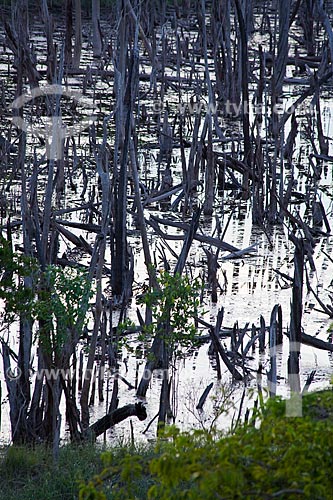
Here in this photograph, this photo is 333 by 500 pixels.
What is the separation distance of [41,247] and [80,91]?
7.73m

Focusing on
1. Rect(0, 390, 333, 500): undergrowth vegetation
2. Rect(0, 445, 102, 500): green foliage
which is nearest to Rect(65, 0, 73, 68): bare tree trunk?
Rect(0, 445, 102, 500): green foliage

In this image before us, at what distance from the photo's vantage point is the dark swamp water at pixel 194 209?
19.6 feet

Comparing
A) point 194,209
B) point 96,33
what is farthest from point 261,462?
point 96,33

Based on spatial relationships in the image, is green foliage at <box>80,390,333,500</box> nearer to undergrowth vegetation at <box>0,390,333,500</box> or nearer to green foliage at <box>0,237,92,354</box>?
undergrowth vegetation at <box>0,390,333,500</box>

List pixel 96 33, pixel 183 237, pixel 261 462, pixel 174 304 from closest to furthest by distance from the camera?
pixel 261 462 < pixel 174 304 < pixel 183 237 < pixel 96 33

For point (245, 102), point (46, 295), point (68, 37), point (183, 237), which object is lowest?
point (183, 237)

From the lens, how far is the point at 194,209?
8.73m

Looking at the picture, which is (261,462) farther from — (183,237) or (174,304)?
(183,237)

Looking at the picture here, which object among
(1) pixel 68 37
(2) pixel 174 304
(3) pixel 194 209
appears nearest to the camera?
(2) pixel 174 304

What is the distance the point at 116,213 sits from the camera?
6.96 metres

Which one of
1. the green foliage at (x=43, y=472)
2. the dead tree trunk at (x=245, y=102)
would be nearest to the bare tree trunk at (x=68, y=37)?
the dead tree trunk at (x=245, y=102)

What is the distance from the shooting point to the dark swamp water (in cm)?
596

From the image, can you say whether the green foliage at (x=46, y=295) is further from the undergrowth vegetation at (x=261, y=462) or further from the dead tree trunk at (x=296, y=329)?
the undergrowth vegetation at (x=261, y=462)

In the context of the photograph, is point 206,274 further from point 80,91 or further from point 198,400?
point 80,91
